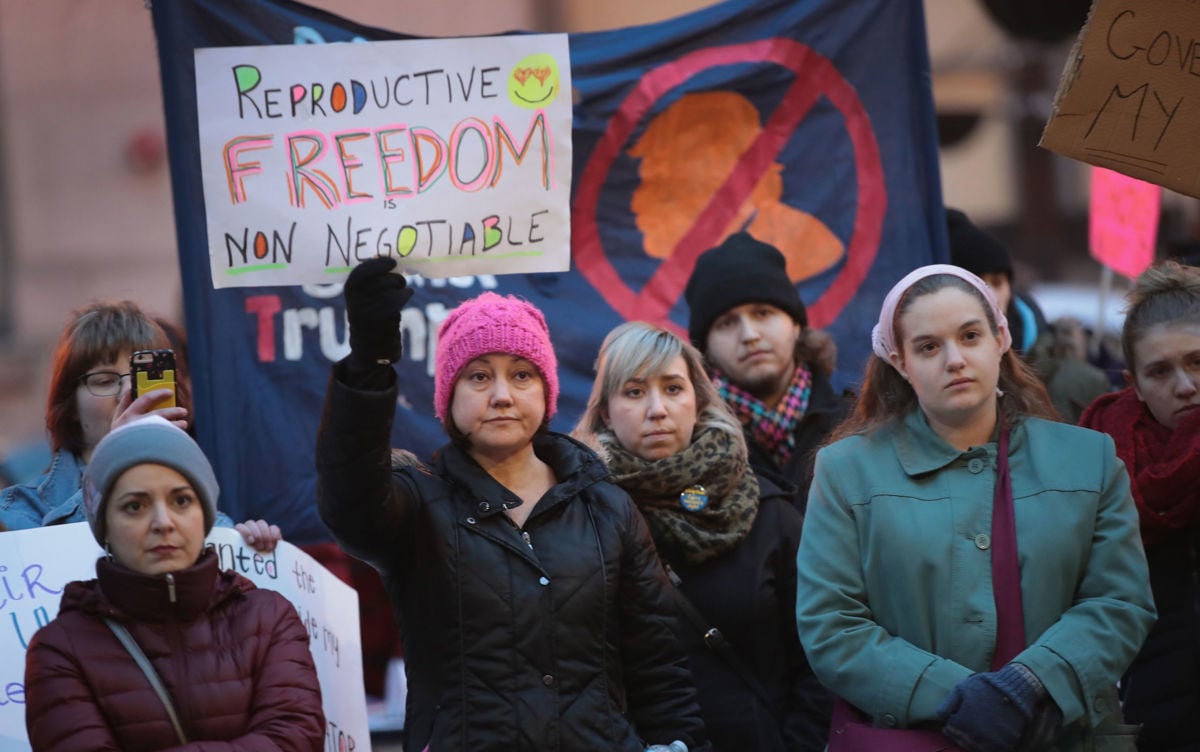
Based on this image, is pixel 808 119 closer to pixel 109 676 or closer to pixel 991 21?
pixel 109 676

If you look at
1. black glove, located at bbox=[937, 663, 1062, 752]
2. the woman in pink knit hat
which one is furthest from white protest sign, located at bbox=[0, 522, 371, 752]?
black glove, located at bbox=[937, 663, 1062, 752]

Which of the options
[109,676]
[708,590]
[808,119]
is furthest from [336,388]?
[808,119]

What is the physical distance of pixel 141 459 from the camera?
Answer: 12.2 ft

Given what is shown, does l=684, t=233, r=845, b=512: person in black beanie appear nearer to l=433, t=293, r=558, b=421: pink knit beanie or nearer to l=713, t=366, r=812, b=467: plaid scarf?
l=713, t=366, r=812, b=467: plaid scarf

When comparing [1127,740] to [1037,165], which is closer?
[1127,740]

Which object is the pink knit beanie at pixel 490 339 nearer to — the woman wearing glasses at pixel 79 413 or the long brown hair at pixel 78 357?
the woman wearing glasses at pixel 79 413

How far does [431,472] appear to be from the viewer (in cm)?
405

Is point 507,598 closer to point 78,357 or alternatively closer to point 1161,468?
point 78,357

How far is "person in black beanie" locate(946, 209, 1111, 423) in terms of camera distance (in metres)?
5.99

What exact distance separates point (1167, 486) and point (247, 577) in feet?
7.97

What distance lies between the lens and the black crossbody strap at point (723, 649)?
4.41m

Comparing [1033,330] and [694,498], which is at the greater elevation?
[1033,330]

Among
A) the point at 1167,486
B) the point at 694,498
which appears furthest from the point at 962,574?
the point at 694,498

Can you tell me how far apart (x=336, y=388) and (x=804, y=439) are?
1891 millimetres
